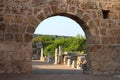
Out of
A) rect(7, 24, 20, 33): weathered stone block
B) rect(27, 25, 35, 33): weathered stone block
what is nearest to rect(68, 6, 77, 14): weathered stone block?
rect(27, 25, 35, 33): weathered stone block

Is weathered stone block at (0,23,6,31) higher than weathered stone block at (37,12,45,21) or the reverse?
the reverse

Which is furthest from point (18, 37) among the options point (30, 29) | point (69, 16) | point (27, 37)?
point (69, 16)

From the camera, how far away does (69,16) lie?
1397 cm

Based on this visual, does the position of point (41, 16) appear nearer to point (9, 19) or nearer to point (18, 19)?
point (18, 19)

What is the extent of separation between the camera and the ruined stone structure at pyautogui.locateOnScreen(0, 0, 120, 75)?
1286cm

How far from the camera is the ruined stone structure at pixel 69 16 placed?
1286 centimetres

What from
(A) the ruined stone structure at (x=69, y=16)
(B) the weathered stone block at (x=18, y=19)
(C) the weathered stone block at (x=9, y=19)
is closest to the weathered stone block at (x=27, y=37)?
(A) the ruined stone structure at (x=69, y=16)

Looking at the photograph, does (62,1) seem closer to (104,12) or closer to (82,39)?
(104,12)

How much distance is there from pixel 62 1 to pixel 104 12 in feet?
5.91

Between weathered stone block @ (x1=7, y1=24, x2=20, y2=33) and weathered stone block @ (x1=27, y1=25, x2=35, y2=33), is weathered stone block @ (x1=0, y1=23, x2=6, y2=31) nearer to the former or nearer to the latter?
weathered stone block @ (x1=7, y1=24, x2=20, y2=33)

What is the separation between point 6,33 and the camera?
12.8 meters

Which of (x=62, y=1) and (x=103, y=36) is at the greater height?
(x=62, y=1)

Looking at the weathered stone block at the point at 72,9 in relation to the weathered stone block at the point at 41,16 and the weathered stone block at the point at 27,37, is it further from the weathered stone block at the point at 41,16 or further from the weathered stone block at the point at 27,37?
the weathered stone block at the point at 27,37

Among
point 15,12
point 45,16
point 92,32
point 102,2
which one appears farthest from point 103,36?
point 15,12
